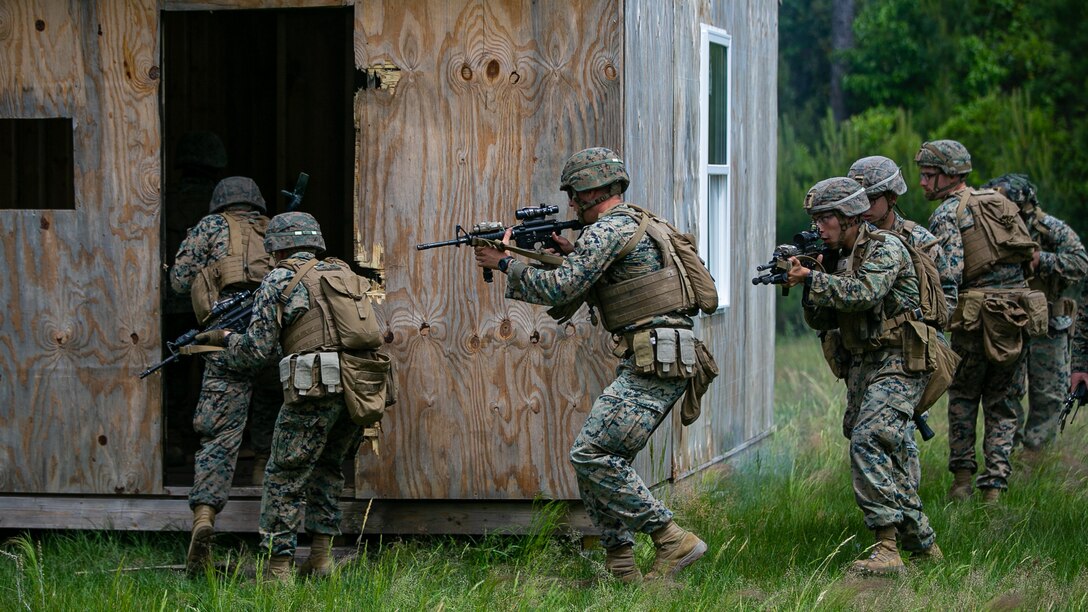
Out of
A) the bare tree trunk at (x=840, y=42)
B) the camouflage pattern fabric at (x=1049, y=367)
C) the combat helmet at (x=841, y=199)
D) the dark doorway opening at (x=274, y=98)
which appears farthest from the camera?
the bare tree trunk at (x=840, y=42)

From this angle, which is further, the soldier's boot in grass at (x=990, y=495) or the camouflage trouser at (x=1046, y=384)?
the camouflage trouser at (x=1046, y=384)

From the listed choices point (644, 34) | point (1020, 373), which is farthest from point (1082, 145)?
point (644, 34)

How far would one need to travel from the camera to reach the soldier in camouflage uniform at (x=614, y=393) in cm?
624

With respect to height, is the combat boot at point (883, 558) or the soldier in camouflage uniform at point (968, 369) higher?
the soldier in camouflage uniform at point (968, 369)

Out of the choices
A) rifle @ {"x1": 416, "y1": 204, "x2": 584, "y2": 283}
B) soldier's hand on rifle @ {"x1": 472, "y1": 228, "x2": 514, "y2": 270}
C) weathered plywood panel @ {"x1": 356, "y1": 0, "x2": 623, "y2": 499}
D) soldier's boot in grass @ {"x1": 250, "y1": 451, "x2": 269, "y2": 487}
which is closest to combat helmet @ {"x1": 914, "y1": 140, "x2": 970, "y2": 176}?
weathered plywood panel @ {"x1": 356, "y1": 0, "x2": 623, "y2": 499}

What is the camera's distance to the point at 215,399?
7.27 m

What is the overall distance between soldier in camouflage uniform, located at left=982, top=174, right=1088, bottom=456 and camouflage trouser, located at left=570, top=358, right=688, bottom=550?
3.88 metres

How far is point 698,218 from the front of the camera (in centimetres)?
826

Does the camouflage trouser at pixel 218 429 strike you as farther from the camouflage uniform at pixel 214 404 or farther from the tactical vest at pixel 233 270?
the tactical vest at pixel 233 270

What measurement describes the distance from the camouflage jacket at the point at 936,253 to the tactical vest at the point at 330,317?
111 inches

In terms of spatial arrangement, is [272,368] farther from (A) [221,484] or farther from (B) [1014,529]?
(B) [1014,529]

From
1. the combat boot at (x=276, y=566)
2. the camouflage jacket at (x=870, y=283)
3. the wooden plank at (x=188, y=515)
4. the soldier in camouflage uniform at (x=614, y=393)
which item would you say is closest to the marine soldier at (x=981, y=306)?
the camouflage jacket at (x=870, y=283)

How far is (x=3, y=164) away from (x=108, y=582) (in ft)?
10.6

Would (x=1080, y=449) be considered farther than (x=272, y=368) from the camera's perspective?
Yes
